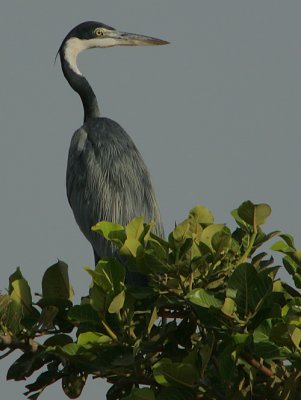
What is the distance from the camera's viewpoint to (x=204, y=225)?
5012mm

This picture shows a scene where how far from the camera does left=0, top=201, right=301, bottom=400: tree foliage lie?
441 cm

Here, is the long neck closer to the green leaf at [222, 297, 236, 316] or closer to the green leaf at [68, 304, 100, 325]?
the green leaf at [68, 304, 100, 325]

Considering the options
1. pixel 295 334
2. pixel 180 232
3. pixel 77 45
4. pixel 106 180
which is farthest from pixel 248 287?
pixel 77 45

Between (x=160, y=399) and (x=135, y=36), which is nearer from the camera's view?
(x=160, y=399)

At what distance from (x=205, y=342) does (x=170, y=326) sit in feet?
0.61

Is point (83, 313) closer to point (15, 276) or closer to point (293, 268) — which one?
point (15, 276)

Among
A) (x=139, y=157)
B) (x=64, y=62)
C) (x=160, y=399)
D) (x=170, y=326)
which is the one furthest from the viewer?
(x=64, y=62)

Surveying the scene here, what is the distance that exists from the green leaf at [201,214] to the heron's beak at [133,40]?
19.8 feet

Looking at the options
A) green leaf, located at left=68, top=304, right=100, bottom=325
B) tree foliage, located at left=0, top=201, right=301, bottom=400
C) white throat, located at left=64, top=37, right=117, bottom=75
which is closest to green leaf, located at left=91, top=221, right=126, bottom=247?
tree foliage, located at left=0, top=201, right=301, bottom=400

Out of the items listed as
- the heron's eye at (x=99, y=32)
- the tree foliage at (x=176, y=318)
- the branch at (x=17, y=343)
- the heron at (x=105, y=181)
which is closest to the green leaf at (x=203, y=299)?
the tree foliage at (x=176, y=318)

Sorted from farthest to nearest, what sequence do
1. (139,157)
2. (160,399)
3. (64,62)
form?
(64,62) < (139,157) < (160,399)

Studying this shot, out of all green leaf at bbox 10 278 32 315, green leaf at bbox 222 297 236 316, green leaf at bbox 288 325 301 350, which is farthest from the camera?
green leaf at bbox 10 278 32 315

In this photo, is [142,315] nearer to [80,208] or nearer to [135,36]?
[80,208]

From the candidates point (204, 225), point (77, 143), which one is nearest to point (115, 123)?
point (77, 143)
